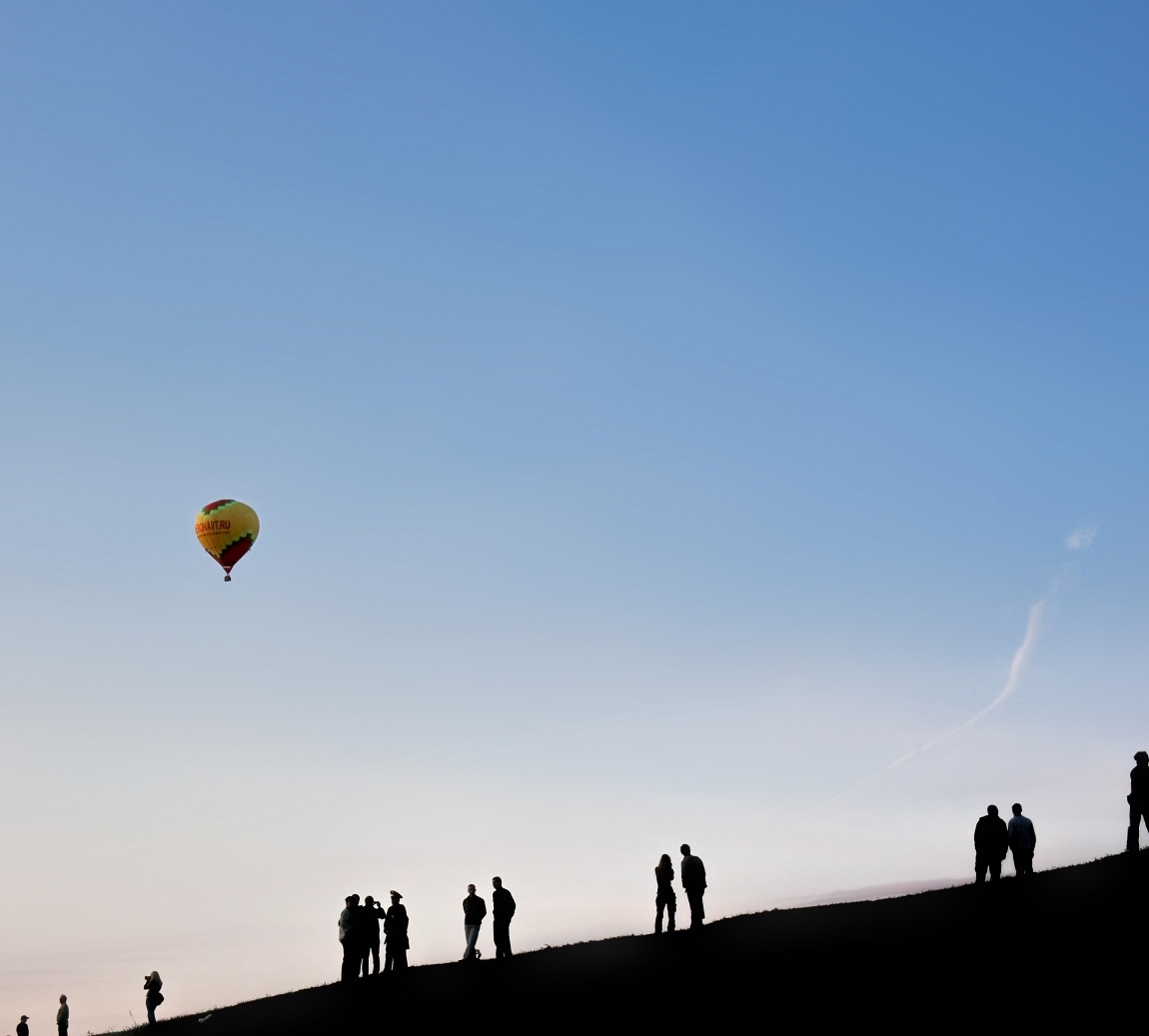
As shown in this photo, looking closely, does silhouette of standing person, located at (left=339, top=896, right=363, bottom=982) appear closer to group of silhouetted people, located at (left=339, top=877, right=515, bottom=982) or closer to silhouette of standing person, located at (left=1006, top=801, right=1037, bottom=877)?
group of silhouetted people, located at (left=339, top=877, right=515, bottom=982)

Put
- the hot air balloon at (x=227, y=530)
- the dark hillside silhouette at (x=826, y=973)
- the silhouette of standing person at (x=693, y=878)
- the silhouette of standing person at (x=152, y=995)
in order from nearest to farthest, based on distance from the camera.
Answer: the dark hillside silhouette at (x=826, y=973) → the silhouette of standing person at (x=693, y=878) → the silhouette of standing person at (x=152, y=995) → the hot air balloon at (x=227, y=530)

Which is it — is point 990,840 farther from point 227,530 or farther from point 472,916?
point 227,530

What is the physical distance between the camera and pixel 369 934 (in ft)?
113

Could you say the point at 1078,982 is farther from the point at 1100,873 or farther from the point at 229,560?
the point at 229,560

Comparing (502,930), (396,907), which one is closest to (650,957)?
(502,930)

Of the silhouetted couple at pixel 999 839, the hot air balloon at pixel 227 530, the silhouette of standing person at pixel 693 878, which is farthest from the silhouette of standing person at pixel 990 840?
the hot air balloon at pixel 227 530

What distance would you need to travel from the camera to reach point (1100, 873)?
3142 centimetres

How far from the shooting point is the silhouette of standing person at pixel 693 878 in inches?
1275

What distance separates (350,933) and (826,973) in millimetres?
13442

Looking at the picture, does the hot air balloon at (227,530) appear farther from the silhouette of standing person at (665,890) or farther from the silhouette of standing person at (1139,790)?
the silhouette of standing person at (1139,790)

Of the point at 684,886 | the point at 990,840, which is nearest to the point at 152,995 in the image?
the point at 684,886

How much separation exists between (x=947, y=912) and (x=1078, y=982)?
780cm

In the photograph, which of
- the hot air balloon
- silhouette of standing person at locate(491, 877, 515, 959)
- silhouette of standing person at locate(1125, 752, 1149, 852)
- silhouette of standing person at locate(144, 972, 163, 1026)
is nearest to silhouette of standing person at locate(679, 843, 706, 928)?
silhouette of standing person at locate(491, 877, 515, 959)

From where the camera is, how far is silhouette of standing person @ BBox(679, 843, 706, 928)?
3238cm
